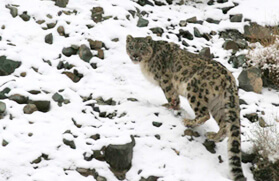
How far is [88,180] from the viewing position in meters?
5.53

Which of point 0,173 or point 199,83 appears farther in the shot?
point 199,83

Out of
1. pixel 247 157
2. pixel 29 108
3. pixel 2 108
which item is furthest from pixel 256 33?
pixel 2 108

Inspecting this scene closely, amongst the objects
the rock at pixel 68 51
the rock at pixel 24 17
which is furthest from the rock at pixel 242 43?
the rock at pixel 24 17

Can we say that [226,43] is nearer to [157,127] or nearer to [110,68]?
[110,68]

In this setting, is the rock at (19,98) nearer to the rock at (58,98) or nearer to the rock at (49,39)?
the rock at (58,98)

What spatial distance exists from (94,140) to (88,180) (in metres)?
0.97

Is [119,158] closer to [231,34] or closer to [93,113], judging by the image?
[93,113]

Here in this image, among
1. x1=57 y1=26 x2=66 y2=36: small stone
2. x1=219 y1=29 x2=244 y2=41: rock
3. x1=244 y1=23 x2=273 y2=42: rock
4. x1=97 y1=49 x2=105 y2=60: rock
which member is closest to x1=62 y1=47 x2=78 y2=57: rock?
x1=97 y1=49 x2=105 y2=60: rock

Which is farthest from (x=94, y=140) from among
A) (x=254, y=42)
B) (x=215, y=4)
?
(x=215, y=4)

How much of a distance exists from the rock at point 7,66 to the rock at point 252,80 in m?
5.29

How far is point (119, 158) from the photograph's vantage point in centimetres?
593

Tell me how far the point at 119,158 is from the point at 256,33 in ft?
21.1

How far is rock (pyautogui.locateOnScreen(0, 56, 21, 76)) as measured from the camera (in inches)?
304

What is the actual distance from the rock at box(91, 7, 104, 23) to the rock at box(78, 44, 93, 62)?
1.58 metres
